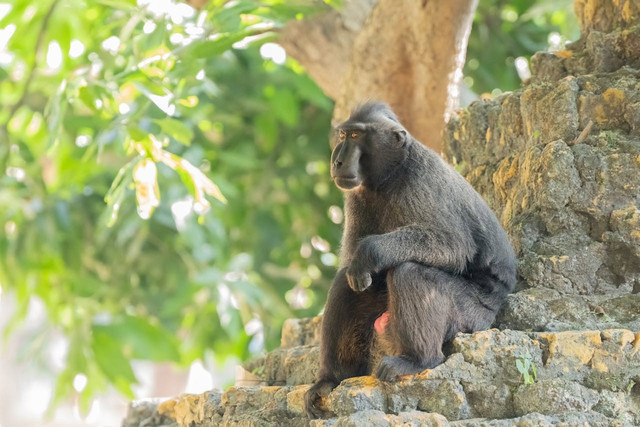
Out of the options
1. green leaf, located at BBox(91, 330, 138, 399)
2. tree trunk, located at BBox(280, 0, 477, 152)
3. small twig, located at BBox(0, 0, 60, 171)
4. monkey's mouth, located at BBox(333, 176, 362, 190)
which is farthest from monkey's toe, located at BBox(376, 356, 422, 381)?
green leaf, located at BBox(91, 330, 138, 399)

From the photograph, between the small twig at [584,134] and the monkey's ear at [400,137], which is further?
the small twig at [584,134]

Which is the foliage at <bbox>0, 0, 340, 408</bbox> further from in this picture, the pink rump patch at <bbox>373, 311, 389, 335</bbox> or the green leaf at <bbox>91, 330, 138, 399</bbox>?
the pink rump patch at <bbox>373, 311, 389, 335</bbox>

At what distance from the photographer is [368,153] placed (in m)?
4.71

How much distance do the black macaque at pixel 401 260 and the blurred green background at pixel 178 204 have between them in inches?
94.5

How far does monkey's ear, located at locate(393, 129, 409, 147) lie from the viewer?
469 cm

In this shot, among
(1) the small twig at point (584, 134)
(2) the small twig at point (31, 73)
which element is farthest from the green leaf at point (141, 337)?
(1) the small twig at point (584, 134)

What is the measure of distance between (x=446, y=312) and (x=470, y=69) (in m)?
5.63

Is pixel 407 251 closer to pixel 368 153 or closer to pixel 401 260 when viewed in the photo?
pixel 401 260

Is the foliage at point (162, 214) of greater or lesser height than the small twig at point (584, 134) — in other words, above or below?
below

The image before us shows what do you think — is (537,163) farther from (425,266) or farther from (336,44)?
(336,44)

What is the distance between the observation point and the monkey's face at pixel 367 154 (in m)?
4.62

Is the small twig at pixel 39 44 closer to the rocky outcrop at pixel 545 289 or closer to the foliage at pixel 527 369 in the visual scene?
the rocky outcrop at pixel 545 289

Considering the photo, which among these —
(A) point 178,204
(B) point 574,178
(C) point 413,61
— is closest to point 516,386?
(B) point 574,178

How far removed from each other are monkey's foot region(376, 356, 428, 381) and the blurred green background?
3354mm
